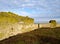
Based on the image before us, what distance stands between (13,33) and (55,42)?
4292 mm

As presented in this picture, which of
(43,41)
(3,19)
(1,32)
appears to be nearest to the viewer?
(43,41)

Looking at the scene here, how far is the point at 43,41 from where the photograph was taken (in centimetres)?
642

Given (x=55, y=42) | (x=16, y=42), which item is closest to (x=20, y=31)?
(x=16, y=42)

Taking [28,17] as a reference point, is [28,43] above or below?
below

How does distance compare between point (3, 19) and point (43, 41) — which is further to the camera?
point (3, 19)

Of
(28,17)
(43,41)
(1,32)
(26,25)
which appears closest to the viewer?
(43,41)

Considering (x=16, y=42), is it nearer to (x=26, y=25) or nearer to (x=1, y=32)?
(x=1, y=32)

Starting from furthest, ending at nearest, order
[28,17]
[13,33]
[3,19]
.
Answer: [28,17], [13,33], [3,19]

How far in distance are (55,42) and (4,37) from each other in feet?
12.2

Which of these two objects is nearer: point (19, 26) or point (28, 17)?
point (19, 26)

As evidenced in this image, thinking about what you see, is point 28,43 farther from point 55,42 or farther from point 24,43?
point 55,42

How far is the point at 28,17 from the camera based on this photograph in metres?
13.0

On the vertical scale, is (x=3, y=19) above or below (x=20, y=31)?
above

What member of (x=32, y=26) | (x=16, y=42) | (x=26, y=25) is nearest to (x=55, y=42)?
(x=16, y=42)
